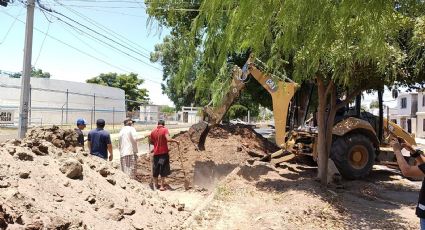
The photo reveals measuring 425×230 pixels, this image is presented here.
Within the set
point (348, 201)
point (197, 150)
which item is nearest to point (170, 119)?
point (197, 150)

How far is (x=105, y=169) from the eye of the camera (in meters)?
7.17

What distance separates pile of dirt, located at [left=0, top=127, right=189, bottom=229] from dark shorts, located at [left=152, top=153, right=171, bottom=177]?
8.48 ft

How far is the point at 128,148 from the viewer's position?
393 inches

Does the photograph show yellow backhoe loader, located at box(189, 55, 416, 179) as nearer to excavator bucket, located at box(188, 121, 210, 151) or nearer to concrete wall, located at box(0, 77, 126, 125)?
excavator bucket, located at box(188, 121, 210, 151)

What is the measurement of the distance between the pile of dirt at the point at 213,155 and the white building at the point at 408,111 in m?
38.5

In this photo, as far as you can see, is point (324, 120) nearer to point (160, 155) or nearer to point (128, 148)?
point (160, 155)

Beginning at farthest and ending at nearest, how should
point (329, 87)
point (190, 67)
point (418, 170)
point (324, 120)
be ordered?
point (324, 120) < point (329, 87) < point (190, 67) < point (418, 170)

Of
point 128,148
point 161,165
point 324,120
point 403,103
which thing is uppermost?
point 403,103

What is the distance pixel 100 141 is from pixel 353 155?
6.48 m

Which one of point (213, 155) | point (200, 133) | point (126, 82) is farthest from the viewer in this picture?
point (126, 82)

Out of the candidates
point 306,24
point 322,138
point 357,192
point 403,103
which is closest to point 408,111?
point 403,103

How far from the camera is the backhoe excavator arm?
11.4 meters

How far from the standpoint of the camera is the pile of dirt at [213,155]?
11.6m

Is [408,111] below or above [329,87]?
above
